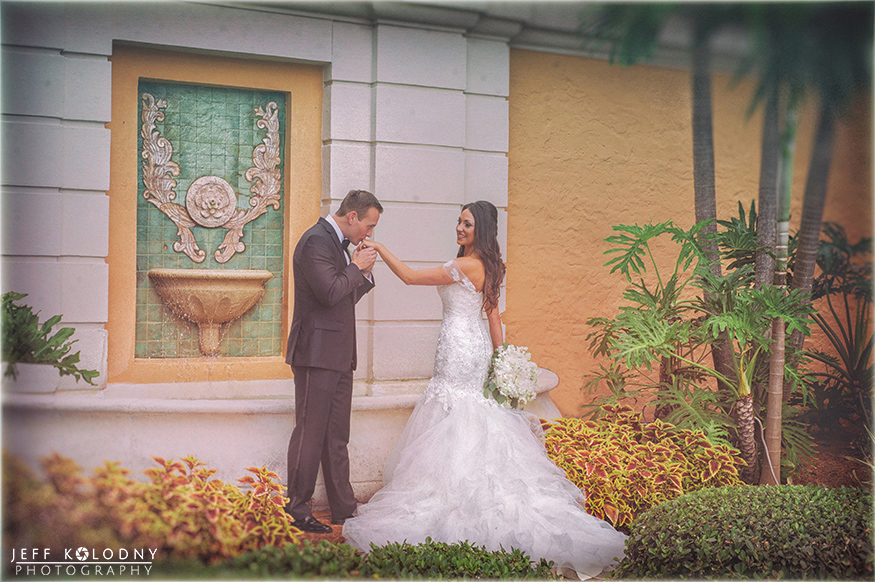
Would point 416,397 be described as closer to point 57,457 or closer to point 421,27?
point 57,457

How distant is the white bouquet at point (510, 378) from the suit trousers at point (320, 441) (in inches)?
37.0

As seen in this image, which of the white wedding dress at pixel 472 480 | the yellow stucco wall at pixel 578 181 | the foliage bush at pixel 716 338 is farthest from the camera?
the yellow stucco wall at pixel 578 181

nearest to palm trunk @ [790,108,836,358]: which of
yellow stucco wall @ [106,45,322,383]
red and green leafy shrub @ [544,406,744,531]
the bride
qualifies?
red and green leafy shrub @ [544,406,744,531]

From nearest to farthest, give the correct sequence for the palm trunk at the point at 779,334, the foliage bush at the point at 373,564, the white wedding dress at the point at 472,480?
the foliage bush at the point at 373,564 → the white wedding dress at the point at 472,480 → the palm trunk at the point at 779,334

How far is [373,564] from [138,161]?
331 cm

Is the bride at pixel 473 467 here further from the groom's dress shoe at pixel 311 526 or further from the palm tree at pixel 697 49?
the palm tree at pixel 697 49

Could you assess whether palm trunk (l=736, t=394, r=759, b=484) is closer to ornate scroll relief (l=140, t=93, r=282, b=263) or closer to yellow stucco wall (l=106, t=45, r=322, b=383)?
yellow stucco wall (l=106, t=45, r=322, b=383)

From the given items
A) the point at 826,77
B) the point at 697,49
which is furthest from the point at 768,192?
the point at 697,49

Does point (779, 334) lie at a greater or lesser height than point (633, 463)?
greater

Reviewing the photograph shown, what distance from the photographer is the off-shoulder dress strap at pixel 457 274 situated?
14.9 feet

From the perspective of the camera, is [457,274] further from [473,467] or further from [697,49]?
[697,49]

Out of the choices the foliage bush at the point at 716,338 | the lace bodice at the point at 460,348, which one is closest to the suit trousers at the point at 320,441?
the lace bodice at the point at 460,348

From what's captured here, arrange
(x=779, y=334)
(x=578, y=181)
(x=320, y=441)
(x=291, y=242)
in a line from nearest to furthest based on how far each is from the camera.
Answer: (x=320, y=441)
(x=779, y=334)
(x=291, y=242)
(x=578, y=181)

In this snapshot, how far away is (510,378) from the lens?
457 centimetres
